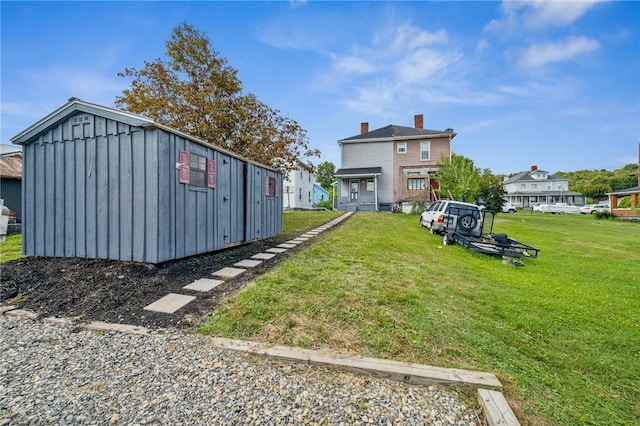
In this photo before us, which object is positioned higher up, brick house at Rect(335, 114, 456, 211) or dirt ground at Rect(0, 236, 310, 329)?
brick house at Rect(335, 114, 456, 211)

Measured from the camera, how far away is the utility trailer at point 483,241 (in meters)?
6.90

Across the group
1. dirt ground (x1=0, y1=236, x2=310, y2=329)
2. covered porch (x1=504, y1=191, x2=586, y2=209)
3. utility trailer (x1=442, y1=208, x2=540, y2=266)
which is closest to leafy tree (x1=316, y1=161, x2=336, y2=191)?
covered porch (x1=504, y1=191, x2=586, y2=209)

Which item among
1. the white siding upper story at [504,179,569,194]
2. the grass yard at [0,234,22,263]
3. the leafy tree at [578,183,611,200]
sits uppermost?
the white siding upper story at [504,179,569,194]

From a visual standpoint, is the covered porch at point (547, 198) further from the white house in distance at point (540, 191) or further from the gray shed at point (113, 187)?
the gray shed at point (113, 187)

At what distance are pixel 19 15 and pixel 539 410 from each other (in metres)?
13.2

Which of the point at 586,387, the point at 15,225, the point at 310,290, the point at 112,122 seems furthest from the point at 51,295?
the point at 15,225

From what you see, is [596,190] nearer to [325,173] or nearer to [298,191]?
[325,173]

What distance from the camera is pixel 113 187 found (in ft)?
15.6

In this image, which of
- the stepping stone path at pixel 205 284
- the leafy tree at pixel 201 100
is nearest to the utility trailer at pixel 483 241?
the stepping stone path at pixel 205 284

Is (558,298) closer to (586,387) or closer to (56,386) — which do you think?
(586,387)

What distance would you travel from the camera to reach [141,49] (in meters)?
11.2

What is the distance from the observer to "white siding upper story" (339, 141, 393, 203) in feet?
74.1

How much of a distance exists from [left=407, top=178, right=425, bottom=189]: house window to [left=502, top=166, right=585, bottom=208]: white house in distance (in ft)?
104

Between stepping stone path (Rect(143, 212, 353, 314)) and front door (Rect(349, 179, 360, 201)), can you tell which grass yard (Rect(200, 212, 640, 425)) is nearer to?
stepping stone path (Rect(143, 212, 353, 314))
